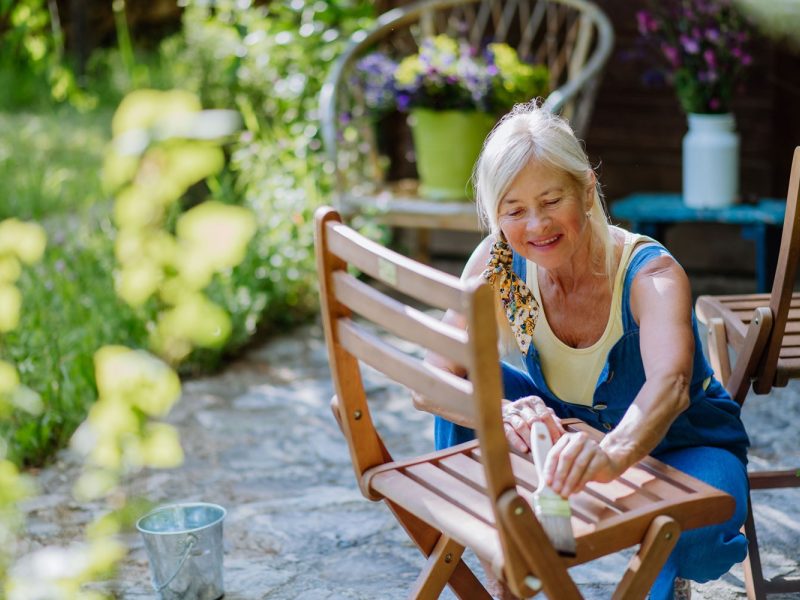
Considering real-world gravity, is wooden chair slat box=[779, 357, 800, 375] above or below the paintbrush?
below

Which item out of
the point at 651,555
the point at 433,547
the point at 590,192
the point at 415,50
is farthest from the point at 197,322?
the point at 651,555

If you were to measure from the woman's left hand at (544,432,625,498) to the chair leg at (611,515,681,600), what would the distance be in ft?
0.39

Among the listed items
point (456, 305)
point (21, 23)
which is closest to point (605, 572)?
point (456, 305)

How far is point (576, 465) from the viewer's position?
1771 mm

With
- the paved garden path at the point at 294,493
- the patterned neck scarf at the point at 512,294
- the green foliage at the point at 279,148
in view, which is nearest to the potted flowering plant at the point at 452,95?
the green foliage at the point at 279,148

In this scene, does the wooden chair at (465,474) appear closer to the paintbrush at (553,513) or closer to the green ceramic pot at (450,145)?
the paintbrush at (553,513)

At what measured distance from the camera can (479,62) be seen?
482 centimetres

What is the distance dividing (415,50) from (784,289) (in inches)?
141

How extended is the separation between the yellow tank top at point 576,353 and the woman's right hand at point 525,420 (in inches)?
5.7

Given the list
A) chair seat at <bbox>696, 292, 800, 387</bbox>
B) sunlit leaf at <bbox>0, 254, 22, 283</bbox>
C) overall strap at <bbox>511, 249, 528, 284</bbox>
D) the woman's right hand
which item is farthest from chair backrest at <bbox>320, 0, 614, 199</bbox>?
the woman's right hand

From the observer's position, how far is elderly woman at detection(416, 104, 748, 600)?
6.27 ft

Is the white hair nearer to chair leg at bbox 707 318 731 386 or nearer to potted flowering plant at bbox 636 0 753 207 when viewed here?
chair leg at bbox 707 318 731 386

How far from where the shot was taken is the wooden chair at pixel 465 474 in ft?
5.14

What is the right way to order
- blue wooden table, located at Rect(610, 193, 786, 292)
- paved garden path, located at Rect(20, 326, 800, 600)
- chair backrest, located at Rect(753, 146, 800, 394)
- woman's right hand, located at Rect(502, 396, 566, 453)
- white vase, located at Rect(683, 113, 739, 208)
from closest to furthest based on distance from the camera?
woman's right hand, located at Rect(502, 396, 566, 453) → chair backrest, located at Rect(753, 146, 800, 394) → paved garden path, located at Rect(20, 326, 800, 600) → blue wooden table, located at Rect(610, 193, 786, 292) → white vase, located at Rect(683, 113, 739, 208)
